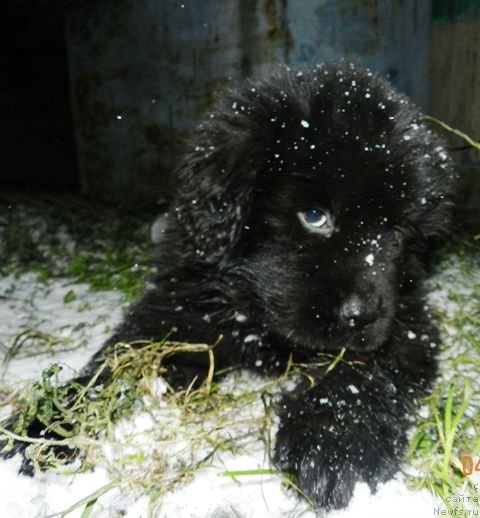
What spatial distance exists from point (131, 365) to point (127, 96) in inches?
154

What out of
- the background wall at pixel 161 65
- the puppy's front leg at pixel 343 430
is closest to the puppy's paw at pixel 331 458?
the puppy's front leg at pixel 343 430

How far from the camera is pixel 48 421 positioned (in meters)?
1.67

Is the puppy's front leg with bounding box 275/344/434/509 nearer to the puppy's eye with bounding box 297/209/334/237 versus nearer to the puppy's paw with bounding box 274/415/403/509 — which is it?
the puppy's paw with bounding box 274/415/403/509

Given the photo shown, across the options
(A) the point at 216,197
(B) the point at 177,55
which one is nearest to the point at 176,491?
(A) the point at 216,197

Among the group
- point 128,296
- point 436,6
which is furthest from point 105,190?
point 436,6

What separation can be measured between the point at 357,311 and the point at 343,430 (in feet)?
1.23

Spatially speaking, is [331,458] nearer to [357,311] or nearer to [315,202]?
[357,311]

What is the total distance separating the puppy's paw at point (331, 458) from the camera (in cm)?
153

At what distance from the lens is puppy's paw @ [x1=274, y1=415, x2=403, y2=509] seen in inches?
60.1

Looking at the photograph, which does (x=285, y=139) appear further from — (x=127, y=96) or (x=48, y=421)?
(x=127, y=96)

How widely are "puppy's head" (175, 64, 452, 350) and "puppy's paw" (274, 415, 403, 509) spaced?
1.04 feet

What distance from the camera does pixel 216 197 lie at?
1.97 metres

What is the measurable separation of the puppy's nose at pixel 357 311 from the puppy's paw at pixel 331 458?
323 mm

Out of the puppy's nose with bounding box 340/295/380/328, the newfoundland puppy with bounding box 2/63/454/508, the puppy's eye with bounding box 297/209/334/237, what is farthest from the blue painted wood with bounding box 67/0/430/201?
the puppy's nose with bounding box 340/295/380/328
